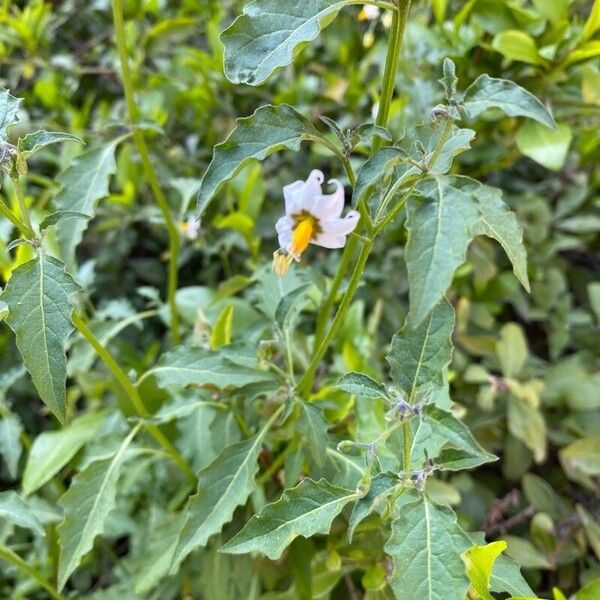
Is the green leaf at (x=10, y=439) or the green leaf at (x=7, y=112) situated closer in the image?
the green leaf at (x=7, y=112)

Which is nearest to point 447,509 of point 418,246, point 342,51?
point 418,246

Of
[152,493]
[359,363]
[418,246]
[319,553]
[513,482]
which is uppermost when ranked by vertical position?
[418,246]

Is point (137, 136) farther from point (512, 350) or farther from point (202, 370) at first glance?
point (512, 350)

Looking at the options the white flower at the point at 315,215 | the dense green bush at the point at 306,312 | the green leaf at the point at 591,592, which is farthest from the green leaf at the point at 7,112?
the green leaf at the point at 591,592

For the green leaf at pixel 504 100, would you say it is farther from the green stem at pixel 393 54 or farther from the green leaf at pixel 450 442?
the green leaf at pixel 450 442

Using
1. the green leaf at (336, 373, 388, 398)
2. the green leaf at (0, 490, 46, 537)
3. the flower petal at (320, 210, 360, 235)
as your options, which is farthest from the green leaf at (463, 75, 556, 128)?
the green leaf at (0, 490, 46, 537)

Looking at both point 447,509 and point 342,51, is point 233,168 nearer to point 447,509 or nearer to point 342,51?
point 447,509
